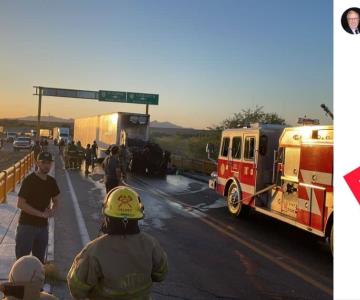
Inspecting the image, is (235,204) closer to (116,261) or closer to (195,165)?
(116,261)

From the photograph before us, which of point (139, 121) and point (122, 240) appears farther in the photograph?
point (139, 121)

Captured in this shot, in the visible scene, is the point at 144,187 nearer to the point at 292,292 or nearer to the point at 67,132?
the point at 292,292

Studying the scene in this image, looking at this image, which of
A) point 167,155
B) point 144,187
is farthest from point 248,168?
point 167,155

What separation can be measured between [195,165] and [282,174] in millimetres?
22282

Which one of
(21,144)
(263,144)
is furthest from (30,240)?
(21,144)

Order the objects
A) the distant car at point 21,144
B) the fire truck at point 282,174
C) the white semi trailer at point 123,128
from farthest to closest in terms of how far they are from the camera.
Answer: the distant car at point 21,144 → the white semi trailer at point 123,128 → the fire truck at point 282,174

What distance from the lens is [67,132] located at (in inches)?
2980

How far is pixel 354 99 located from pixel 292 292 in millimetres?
5047

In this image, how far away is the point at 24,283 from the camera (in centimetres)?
291

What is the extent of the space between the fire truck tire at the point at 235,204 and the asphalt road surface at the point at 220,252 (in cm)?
22

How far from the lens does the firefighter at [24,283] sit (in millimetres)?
2898

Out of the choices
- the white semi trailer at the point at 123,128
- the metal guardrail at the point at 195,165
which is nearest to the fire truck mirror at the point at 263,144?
the metal guardrail at the point at 195,165

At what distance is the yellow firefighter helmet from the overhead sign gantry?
5190 centimetres

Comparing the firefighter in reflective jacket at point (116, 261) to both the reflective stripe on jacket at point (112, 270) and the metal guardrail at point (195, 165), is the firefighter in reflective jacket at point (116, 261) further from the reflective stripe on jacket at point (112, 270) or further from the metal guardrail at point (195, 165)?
the metal guardrail at point (195, 165)
